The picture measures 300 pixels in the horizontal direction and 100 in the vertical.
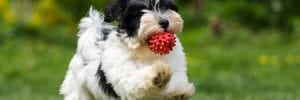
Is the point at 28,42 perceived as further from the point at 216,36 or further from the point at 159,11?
the point at 159,11

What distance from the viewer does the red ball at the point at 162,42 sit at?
777cm

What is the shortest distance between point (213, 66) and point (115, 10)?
7.22 meters

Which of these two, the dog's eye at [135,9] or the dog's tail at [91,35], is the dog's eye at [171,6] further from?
the dog's tail at [91,35]

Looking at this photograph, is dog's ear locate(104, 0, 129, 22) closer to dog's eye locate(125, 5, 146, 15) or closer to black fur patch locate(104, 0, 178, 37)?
black fur patch locate(104, 0, 178, 37)

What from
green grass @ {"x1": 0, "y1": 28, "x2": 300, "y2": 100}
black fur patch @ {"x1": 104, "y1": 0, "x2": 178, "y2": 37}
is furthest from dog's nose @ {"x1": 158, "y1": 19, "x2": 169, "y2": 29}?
green grass @ {"x1": 0, "y1": 28, "x2": 300, "y2": 100}

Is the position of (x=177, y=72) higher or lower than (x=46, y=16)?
lower

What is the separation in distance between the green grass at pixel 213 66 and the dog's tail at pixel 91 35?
96.6 inches

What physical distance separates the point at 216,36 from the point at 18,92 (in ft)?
19.0

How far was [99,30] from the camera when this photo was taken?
912 centimetres

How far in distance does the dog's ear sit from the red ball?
436 millimetres

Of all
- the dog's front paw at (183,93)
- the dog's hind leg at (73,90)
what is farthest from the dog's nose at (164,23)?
the dog's hind leg at (73,90)

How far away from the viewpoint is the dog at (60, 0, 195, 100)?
773 centimetres

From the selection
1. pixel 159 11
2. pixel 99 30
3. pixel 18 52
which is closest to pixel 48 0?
pixel 18 52

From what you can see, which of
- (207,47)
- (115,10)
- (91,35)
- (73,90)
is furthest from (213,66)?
(115,10)
